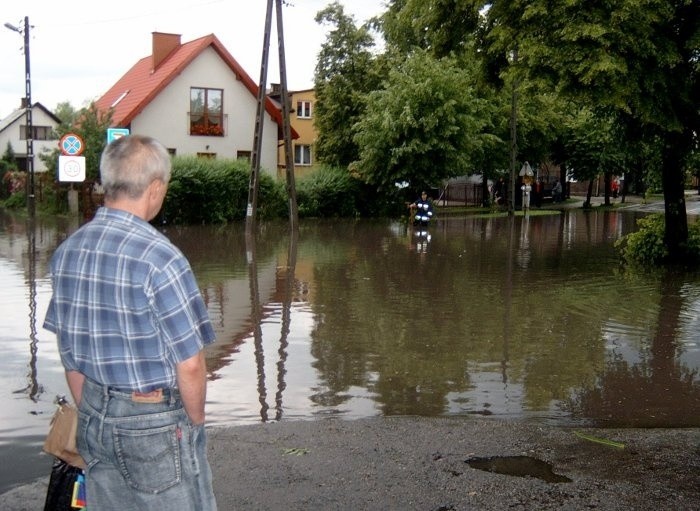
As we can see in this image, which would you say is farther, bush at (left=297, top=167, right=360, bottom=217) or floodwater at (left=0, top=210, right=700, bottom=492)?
bush at (left=297, top=167, right=360, bottom=217)

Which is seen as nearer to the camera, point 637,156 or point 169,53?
point 637,156

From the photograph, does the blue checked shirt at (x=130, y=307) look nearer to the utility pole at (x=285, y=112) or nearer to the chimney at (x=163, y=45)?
the utility pole at (x=285, y=112)

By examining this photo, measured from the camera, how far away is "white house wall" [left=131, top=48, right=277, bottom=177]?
4128 cm

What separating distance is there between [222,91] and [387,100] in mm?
9945

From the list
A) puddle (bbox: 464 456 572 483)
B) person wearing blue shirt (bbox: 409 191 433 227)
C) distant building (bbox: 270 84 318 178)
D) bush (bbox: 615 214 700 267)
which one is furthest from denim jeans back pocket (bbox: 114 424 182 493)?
distant building (bbox: 270 84 318 178)

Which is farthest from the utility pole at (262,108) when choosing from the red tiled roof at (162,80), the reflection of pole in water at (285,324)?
the red tiled roof at (162,80)

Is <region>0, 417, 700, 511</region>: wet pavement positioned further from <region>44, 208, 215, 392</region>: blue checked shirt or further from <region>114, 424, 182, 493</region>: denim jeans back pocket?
<region>44, 208, 215, 392</region>: blue checked shirt

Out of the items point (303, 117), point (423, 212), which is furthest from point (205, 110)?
point (303, 117)

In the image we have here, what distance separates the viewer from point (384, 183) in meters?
38.2

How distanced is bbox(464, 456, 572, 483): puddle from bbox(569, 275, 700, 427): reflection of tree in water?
1509 mm

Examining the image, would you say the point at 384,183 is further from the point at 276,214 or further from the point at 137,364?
the point at 137,364

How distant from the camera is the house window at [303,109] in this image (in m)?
57.1

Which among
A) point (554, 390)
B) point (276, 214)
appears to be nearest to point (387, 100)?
point (276, 214)

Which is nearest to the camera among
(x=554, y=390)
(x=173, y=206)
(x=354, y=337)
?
(x=554, y=390)
